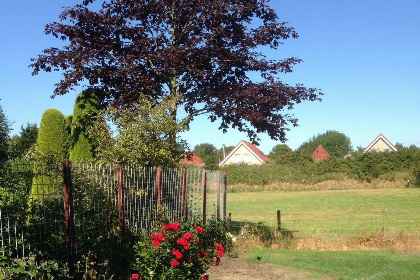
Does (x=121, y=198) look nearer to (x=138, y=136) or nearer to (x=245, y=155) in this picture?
(x=138, y=136)

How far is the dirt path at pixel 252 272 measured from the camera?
887cm

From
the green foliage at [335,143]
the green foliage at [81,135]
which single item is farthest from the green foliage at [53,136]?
the green foliage at [335,143]

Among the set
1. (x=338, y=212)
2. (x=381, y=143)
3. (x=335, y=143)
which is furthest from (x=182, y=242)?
(x=335, y=143)

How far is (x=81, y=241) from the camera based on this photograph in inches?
266

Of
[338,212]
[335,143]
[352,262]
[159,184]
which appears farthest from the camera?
[335,143]

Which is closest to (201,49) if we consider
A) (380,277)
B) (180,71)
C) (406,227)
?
(180,71)

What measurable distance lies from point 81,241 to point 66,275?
2.06ft

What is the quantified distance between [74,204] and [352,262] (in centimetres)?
697

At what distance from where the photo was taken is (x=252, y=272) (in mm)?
9375

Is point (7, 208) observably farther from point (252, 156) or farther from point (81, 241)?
point (252, 156)

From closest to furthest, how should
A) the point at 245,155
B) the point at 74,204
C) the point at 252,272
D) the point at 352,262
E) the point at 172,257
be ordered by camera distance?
the point at 172,257 < the point at 74,204 < the point at 252,272 < the point at 352,262 < the point at 245,155

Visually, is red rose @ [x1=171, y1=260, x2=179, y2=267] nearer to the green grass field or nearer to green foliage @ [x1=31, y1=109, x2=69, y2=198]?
green foliage @ [x1=31, y1=109, x2=69, y2=198]

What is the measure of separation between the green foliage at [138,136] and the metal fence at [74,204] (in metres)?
0.83

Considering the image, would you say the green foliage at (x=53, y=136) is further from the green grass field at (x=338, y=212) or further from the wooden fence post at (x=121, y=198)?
the green grass field at (x=338, y=212)
